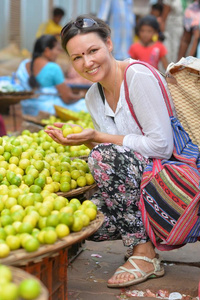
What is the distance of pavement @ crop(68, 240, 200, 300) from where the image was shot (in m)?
2.83

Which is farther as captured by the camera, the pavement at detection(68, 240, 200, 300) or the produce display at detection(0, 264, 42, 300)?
the pavement at detection(68, 240, 200, 300)

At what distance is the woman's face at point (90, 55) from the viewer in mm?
2945

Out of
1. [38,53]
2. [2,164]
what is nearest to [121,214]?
[2,164]

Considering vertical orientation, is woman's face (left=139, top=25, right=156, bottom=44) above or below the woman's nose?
below

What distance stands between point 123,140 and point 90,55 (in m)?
0.59

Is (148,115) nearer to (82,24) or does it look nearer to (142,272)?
(82,24)

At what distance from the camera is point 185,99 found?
2.99 m

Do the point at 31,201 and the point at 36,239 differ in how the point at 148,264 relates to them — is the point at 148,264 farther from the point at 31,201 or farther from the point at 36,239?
the point at 36,239

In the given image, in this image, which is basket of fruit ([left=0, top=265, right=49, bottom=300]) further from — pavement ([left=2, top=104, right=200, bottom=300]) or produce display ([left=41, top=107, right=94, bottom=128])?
produce display ([left=41, top=107, right=94, bottom=128])

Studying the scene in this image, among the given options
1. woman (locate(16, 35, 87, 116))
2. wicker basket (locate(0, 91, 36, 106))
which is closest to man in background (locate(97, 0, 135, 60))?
woman (locate(16, 35, 87, 116))

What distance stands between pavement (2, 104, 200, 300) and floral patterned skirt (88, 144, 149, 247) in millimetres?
307

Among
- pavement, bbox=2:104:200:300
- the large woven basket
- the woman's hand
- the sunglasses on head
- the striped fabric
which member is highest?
the sunglasses on head

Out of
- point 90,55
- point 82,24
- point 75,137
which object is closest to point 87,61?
point 90,55

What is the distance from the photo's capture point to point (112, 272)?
3.18 m
